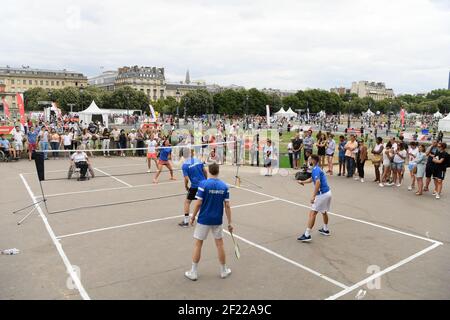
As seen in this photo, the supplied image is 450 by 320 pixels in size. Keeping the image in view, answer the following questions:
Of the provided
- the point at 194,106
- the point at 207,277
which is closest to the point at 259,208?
the point at 207,277

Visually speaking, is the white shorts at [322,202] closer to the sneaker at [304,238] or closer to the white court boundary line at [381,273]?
the sneaker at [304,238]

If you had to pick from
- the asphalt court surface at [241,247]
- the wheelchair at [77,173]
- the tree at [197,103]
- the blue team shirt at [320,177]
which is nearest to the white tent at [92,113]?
the wheelchair at [77,173]

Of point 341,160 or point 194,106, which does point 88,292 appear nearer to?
point 341,160

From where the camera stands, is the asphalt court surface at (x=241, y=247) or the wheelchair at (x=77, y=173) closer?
the asphalt court surface at (x=241, y=247)

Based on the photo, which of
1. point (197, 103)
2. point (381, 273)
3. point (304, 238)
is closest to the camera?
point (381, 273)

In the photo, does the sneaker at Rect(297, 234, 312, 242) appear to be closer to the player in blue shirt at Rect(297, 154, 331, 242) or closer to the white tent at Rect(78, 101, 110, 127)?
the player in blue shirt at Rect(297, 154, 331, 242)

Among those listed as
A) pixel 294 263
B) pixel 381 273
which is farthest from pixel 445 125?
pixel 294 263

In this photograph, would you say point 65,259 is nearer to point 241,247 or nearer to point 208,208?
point 208,208

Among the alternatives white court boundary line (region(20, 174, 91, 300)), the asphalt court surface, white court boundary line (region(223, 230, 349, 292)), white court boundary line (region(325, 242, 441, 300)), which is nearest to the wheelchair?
the asphalt court surface

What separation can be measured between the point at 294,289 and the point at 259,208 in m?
5.24

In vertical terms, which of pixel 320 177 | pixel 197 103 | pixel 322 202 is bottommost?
pixel 322 202

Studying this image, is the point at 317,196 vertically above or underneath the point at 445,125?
underneath

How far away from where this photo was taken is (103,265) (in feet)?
22.2
